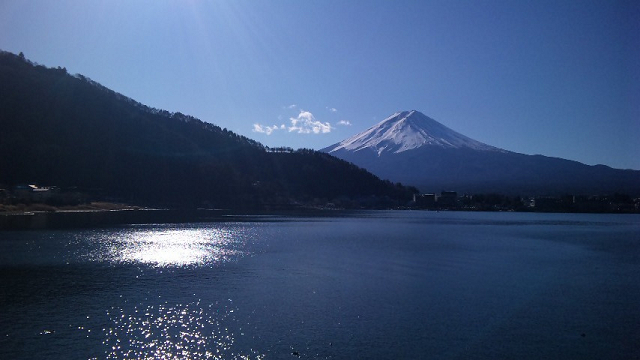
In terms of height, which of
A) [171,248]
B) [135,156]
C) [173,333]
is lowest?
[173,333]

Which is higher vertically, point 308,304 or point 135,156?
point 135,156

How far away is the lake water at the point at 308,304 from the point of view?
812cm

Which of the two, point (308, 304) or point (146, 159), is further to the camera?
point (146, 159)

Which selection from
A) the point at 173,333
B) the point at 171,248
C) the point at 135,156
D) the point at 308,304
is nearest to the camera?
the point at 173,333

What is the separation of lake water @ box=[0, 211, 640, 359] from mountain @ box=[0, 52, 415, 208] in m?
36.4

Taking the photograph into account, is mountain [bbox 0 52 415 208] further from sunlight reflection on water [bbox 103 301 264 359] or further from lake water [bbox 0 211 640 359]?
sunlight reflection on water [bbox 103 301 264 359]

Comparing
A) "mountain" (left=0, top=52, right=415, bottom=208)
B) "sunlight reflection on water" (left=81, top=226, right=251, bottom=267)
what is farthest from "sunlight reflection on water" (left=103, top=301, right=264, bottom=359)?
"mountain" (left=0, top=52, right=415, bottom=208)

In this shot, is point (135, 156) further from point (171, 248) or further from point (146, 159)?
point (171, 248)

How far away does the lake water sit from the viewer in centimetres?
812

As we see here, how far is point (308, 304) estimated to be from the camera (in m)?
11.1

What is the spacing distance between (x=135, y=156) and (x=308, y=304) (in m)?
57.6

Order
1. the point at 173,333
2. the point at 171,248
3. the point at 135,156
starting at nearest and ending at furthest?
1. the point at 173,333
2. the point at 171,248
3. the point at 135,156

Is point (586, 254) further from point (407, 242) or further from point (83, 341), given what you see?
point (83, 341)

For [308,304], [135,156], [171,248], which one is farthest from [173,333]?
[135,156]
